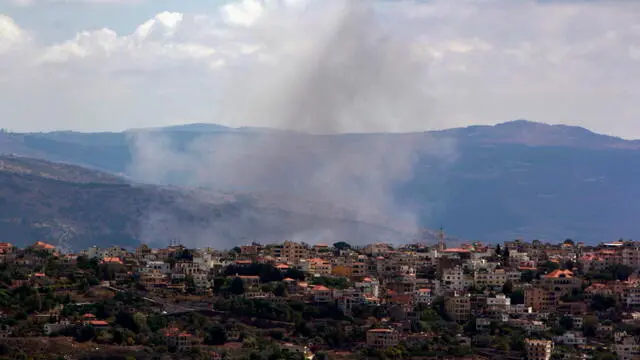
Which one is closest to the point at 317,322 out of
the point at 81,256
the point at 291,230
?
the point at 81,256

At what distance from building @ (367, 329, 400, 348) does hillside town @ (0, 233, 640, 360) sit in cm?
4

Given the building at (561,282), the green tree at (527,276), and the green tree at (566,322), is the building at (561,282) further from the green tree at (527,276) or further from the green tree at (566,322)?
the green tree at (566,322)

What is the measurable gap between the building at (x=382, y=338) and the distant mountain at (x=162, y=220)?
260 ft

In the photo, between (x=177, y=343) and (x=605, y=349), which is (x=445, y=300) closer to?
(x=605, y=349)

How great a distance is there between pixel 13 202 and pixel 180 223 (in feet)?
60.9

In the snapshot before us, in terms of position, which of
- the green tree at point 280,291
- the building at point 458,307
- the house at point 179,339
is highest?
the green tree at point 280,291

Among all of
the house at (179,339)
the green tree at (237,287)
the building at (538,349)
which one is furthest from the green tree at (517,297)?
the house at (179,339)

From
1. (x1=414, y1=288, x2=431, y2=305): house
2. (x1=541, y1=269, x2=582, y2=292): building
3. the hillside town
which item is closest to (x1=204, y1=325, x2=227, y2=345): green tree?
the hillside town

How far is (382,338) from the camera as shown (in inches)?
3091

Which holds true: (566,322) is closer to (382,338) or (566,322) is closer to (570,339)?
(570,339)

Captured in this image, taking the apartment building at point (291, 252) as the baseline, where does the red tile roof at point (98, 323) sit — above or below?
below

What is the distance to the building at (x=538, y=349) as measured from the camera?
7612 cm

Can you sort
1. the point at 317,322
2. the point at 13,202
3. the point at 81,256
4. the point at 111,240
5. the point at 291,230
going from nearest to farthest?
the point at 317,322 → the point at 81,256 → the point at 291,230 → the point at 111,240 → the point at 13,202

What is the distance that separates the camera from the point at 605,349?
78.4m
